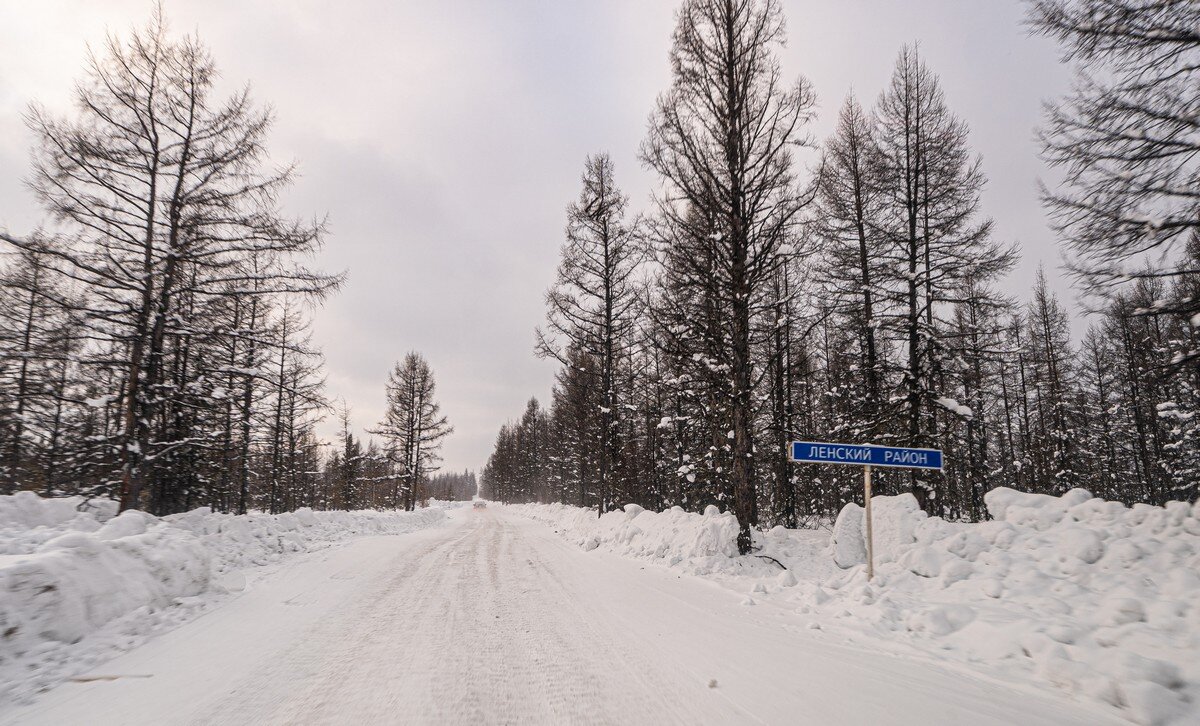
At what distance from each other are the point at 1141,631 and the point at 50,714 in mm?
8269

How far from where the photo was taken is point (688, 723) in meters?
2.79

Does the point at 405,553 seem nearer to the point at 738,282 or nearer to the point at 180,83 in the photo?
the point at 738,282

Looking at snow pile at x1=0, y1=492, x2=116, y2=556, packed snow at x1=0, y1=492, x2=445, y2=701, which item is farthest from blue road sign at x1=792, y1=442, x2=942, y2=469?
snow pile at x1=0, y1=492, x2=116, y2=556

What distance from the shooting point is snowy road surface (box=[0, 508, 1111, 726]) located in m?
2.90

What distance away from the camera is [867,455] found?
261 inches

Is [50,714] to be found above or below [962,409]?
below

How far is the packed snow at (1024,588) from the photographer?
3494 mm

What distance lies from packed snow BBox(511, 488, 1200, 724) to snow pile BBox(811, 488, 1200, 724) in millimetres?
13

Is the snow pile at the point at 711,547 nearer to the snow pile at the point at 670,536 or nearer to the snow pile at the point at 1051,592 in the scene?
the snow pile at the point at 670,536

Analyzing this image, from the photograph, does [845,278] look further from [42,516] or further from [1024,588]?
[42,516]

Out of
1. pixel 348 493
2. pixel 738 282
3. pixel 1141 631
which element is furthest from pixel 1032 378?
pixel 348 493

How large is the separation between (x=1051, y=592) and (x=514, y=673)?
20.4ft

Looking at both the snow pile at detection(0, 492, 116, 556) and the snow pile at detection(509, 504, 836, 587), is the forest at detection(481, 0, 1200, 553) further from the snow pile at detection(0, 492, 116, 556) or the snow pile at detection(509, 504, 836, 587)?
the snow pile at detection(0, 492, 116, 556)

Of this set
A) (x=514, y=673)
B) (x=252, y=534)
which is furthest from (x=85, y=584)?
(x=252, y=534)
